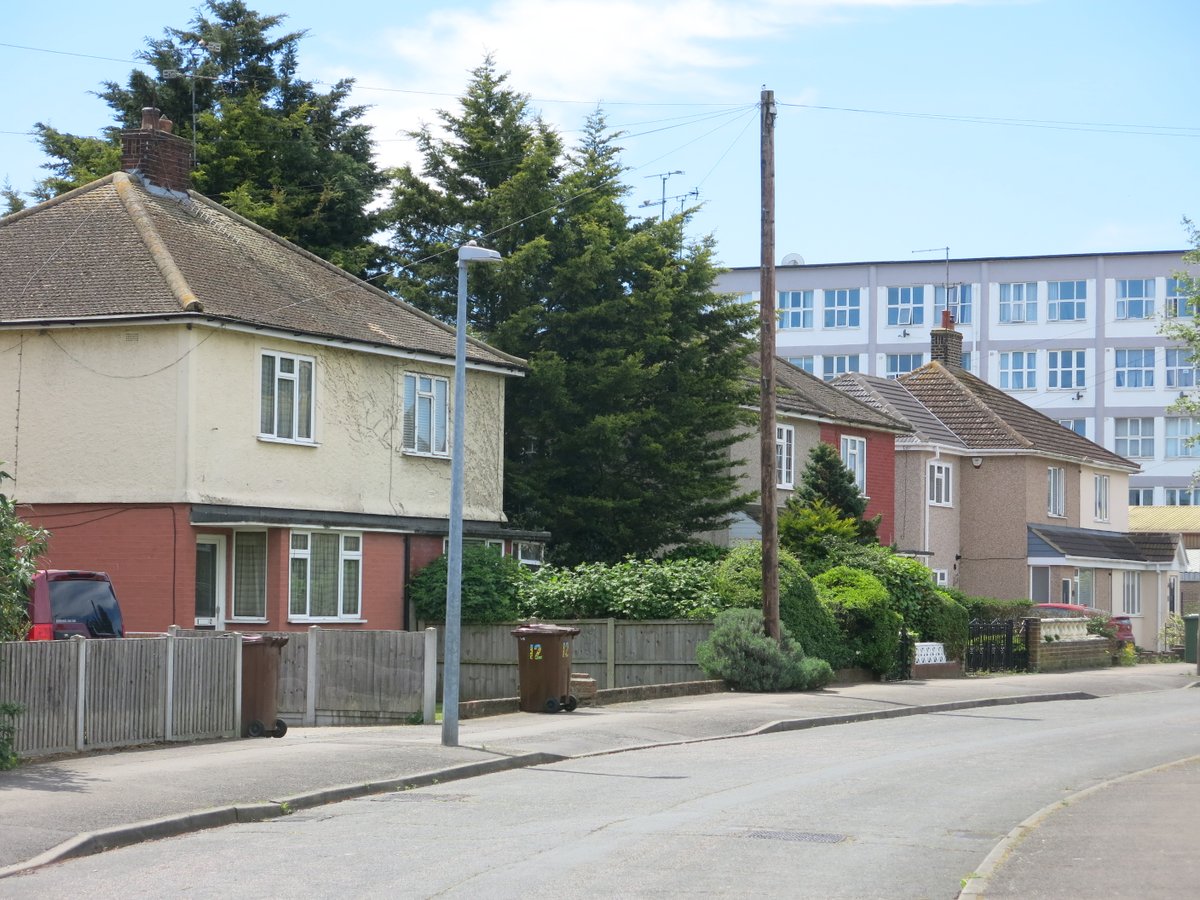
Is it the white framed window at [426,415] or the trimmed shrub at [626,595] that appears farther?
the white framed window at [426,415]

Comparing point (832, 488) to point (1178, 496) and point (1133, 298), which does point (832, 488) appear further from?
point (1178, 496)

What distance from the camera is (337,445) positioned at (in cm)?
2969

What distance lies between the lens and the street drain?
484 inches

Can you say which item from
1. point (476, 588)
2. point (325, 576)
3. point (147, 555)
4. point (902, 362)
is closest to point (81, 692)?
point (147, 555)

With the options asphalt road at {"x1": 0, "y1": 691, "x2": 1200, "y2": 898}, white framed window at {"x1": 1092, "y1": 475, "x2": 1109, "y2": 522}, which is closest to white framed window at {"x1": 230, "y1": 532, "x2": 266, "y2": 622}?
asphalt road at {"x1": 0, "y1": 691, "x2": 1200, "y2": 898}

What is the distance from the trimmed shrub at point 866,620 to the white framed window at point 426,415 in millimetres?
7946

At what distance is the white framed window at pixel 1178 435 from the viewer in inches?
3199

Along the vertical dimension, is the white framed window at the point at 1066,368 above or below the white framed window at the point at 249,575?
above

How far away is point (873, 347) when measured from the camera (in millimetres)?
86312

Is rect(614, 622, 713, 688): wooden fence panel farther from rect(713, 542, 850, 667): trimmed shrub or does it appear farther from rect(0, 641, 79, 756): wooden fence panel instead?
rect(0, 641, 79, 756): wooden fence panel

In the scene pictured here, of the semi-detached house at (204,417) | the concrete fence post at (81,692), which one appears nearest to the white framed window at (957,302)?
Result: the semi-detached house at (204,417)

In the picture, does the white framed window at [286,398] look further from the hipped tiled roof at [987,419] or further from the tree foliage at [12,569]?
the hipped tiled roof at [987,419]

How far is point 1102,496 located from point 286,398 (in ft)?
123

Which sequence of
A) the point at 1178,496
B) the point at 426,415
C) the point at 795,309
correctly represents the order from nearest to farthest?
1. the point at 426,415
2. the point at 1178,496
3. the point at 795,309
